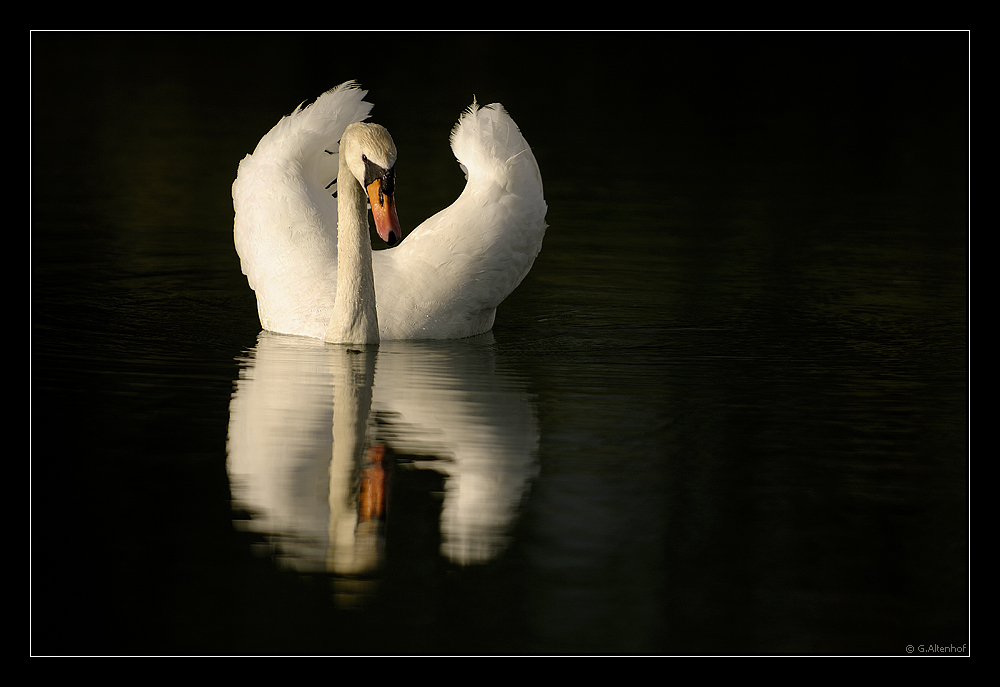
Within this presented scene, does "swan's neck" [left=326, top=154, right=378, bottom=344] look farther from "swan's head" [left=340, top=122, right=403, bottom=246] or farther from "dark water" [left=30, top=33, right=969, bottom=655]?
"swan's head" [left=340, top=122, right=403, bottom=246]

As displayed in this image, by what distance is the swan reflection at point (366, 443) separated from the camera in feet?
20.0

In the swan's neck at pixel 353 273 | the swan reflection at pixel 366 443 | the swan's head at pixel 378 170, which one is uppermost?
the swan's head at pixel 378 170

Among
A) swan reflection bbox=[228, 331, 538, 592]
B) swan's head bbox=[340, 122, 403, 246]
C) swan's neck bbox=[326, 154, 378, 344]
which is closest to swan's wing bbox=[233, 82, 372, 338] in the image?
swan reflection bbox=[228, 331, 538, 592]

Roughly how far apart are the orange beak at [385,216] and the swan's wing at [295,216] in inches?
42.3

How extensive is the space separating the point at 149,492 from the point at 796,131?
53.5 ft

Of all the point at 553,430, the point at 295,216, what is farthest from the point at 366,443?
the point at 295,216

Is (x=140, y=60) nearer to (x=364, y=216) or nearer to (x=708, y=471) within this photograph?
(x=364, y=216)

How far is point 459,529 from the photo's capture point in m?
6.16

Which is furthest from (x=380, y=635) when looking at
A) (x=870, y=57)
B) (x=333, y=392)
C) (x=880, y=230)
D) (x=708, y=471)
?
(x=870, y=57)

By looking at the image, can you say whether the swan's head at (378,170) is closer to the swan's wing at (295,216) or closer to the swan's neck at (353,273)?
the swan's neck at (353,273)

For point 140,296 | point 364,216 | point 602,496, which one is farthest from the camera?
point 140,296

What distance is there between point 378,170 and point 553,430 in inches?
85.3

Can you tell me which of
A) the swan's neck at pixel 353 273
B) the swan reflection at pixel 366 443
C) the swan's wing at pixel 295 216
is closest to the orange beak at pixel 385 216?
the swan's neck at pixel 353 273

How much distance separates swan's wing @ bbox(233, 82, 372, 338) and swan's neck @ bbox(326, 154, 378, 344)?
353 millimetres
